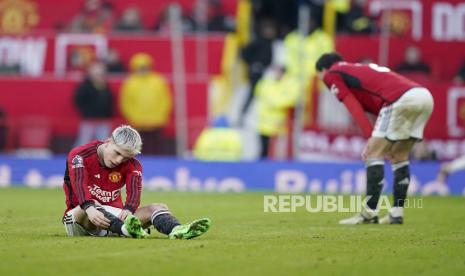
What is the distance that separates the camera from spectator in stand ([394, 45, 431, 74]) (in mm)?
24250

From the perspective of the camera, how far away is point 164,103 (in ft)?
80.5

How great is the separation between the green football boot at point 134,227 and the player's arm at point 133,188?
0.20 metres

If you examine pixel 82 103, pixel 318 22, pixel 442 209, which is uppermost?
pixel 318 22

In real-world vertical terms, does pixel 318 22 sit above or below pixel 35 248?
above

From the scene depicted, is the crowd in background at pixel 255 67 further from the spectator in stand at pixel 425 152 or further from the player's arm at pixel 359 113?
the player's arm at pixel 359 113

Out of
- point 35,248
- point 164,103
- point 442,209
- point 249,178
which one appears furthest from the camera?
point 164,103

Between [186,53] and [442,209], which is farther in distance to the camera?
[186,53]

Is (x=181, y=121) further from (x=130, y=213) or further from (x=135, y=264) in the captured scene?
(x=135, y=264)

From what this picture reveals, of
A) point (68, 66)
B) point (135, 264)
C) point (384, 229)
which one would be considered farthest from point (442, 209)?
point (68, 66)

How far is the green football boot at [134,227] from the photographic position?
396 inches

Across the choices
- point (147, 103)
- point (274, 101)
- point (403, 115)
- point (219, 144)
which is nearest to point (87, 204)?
point (403, 115)

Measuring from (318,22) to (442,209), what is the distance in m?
9.80

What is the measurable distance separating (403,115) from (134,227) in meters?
4.69

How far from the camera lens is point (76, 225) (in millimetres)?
→ 10812
